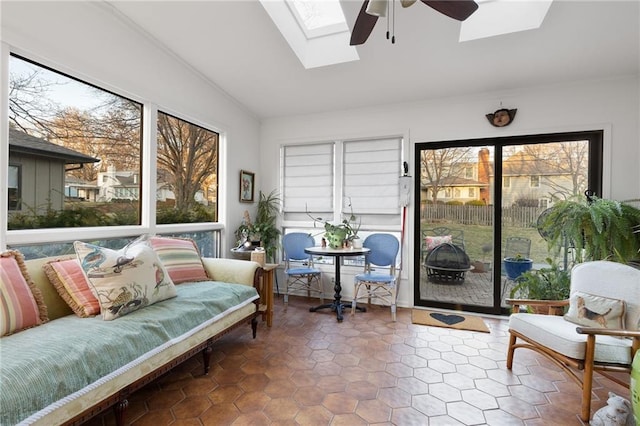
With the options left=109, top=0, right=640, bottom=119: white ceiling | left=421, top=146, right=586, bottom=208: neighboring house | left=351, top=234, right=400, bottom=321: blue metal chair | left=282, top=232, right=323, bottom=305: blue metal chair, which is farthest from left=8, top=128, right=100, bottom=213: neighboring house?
left=421, top=146, right=586, bottom=208: neighboring house

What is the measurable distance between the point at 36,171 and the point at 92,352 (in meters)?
1.51

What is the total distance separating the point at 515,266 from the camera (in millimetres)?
3557

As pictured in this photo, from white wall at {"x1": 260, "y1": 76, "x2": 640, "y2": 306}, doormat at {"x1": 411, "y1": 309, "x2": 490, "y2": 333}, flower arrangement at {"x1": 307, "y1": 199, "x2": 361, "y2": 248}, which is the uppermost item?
white wall at {"x1": 260, "y1": 76, "x2": 640, "y2": 306}

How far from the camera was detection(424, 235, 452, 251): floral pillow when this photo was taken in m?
3.89

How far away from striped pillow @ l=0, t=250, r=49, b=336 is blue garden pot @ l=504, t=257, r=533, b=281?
4.37 m

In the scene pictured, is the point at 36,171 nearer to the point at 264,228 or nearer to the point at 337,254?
the point at 264,228

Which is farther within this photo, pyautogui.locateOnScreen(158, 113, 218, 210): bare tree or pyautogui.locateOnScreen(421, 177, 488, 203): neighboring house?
pyautogui.locateOnScreen(421, 177, 488, 203): neighboring house

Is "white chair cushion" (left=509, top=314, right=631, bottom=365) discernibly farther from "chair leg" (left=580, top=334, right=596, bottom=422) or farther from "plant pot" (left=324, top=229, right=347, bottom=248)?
"plant pot" (left=324, top=229, right=347, bottom=248)

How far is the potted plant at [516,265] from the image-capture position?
11.6 ft

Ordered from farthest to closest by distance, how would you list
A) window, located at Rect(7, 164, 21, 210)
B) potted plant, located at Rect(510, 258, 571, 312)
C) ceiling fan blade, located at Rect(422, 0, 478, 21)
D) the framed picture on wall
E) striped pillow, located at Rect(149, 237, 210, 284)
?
the framed picture on wall → potted plant, located at Rect(510, 258, 571, 312) → striped pillow, located at Rect(149, 237, 210, 284) → window, located at Rect(7, 164, 21, 210) → ceiling fan blade, located at Rect(422, 0, 478, 21)

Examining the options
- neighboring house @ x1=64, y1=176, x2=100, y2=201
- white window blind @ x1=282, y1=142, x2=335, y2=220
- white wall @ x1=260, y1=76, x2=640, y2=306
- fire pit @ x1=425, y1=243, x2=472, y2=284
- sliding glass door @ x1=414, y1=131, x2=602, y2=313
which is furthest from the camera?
white window blind @ x1=282, y1=142, x2=335, y2=220

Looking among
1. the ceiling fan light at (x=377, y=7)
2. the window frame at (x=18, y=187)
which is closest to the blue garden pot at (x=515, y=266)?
the ceiling fan light at (x=377, y=7)

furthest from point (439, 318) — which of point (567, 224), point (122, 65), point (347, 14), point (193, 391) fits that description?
point (122, 65)

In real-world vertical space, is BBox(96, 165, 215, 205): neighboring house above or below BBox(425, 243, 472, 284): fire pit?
above
